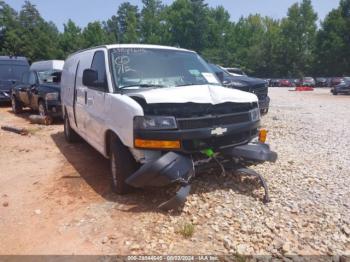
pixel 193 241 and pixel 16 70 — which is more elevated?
pixel 16 70

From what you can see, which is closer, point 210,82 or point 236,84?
point 210,82

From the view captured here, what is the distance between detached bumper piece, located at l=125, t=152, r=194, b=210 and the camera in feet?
12.9

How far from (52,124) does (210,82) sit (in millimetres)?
7082

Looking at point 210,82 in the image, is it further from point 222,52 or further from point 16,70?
point 222,52

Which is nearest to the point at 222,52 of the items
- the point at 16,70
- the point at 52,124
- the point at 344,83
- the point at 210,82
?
the point at 344,83

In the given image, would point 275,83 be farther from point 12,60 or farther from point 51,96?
point 51,96

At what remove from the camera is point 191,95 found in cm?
429

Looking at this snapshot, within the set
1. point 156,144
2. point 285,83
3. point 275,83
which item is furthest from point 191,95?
point 275,83

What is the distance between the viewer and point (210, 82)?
5.49 metres

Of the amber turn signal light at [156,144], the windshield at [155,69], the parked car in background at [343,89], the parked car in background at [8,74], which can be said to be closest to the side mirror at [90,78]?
the windshield at [155,69]

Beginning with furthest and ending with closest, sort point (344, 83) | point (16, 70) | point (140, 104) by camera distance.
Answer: point (344, 83), point (16, 70), point (140, 104)

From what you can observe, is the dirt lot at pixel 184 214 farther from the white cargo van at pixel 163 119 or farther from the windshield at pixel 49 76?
the windshield at pixel 49 76

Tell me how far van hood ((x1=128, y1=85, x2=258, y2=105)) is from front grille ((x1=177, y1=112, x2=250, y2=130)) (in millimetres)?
186

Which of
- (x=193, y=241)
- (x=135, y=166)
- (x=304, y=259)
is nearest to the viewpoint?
(x=304, y=259)
